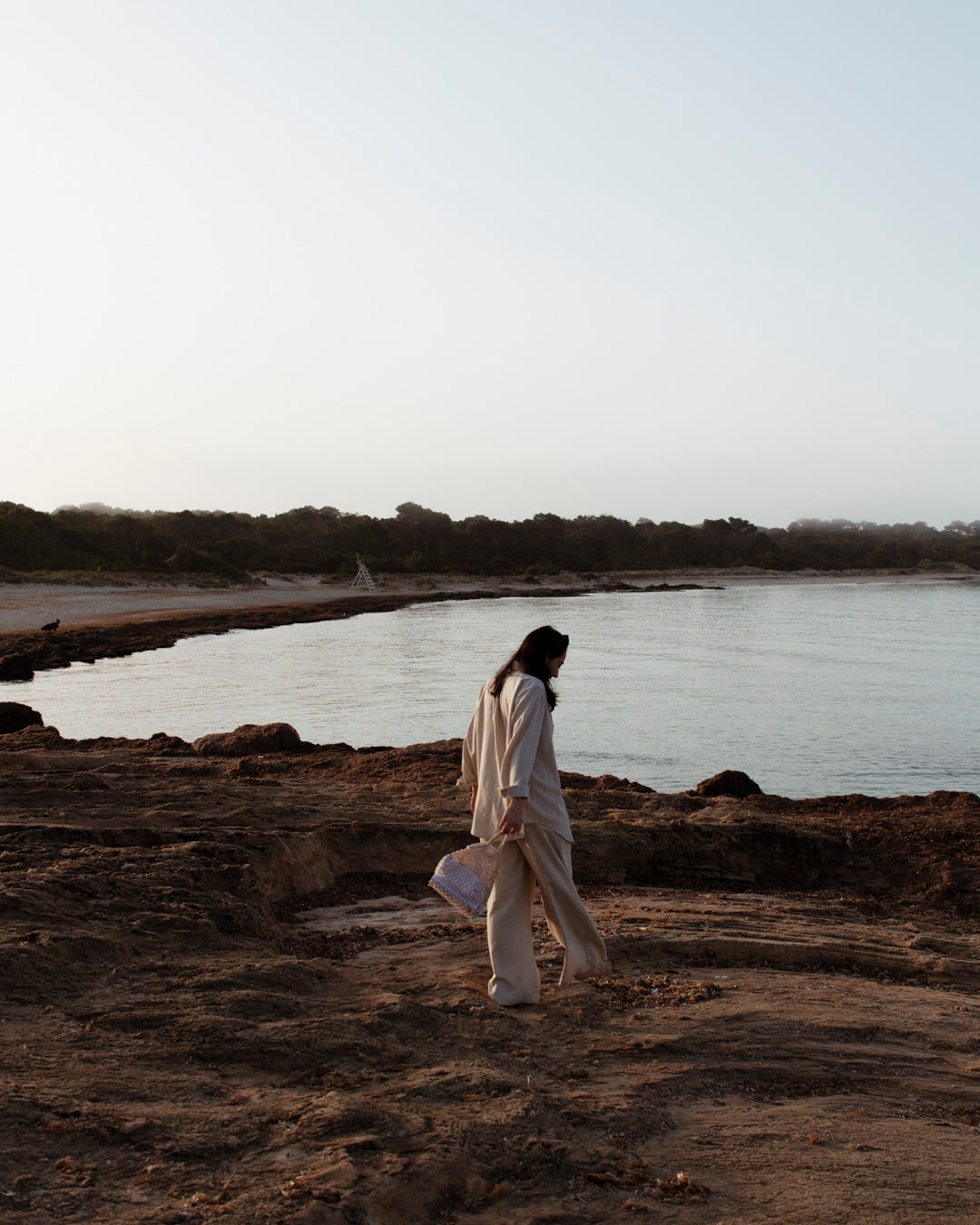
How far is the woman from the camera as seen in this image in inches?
158

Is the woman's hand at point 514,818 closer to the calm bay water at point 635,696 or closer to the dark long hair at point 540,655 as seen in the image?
the dark long hair at point 540,655

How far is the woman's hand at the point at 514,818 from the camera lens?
13.0 ft

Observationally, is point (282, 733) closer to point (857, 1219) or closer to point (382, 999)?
point (382, 999)

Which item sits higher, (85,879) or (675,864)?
(85,879)

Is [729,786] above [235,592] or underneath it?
underneath

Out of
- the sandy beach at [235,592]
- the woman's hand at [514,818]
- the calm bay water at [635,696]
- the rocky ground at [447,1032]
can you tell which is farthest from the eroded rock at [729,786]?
the sandy beach at [235,592]

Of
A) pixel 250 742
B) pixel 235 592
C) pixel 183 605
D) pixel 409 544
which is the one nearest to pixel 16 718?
pixel 250 742

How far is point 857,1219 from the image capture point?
8.20 feet

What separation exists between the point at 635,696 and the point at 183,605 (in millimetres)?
26706

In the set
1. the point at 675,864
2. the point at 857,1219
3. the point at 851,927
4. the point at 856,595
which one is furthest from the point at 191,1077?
the point at 856,595

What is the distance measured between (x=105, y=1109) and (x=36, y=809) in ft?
13.8

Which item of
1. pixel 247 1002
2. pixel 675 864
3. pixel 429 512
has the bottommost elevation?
pixel 675 864

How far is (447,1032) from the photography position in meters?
3.63

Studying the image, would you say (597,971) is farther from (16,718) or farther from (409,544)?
(409,544)
